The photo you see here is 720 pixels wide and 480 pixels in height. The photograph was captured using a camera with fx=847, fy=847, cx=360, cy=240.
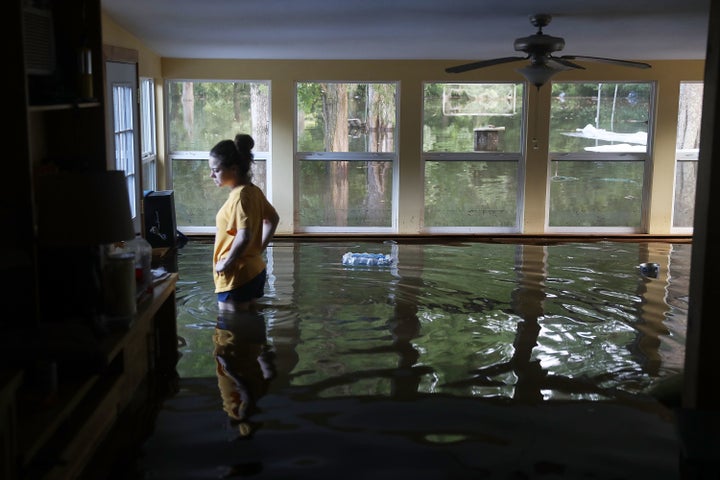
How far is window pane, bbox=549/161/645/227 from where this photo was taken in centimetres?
945

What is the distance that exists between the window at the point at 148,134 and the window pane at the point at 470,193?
2945 millimetres

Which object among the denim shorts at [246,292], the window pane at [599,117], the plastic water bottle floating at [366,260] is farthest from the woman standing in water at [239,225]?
the window pane at [599,117]

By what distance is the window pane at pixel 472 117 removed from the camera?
30.4ft

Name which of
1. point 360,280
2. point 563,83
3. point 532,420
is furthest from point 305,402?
point 563,83

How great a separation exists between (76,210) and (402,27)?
4.41 metres

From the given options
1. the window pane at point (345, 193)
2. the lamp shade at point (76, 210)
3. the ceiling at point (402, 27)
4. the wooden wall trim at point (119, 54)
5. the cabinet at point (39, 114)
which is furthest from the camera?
the window pane at point (345, 193)

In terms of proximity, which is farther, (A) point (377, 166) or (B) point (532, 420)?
(A) point (377, 166)

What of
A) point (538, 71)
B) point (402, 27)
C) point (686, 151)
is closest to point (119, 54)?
point (402, 27)

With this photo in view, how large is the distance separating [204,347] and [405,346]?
1.07m

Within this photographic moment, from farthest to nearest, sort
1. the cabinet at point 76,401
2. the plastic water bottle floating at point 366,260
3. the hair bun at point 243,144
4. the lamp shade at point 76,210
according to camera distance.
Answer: the plastic water bottle floating at point 366,260, the hair bun at point 243,144, the lamp shade at point 76,210, the cabinet at point 76,401

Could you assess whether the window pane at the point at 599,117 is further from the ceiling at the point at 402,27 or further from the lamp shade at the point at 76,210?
the lamp shade at the point at 76,210

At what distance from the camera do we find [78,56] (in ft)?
10.5

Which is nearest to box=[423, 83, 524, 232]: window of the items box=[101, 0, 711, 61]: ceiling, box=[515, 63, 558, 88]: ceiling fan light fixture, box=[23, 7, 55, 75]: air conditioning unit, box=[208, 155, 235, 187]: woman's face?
box=[101, 0, 711, 61]: ceiling

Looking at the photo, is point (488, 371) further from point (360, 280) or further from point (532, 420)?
point (360, 280)
